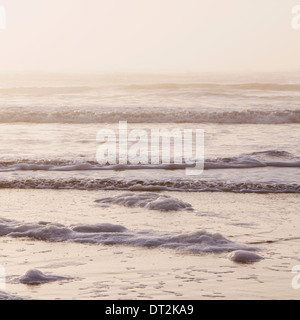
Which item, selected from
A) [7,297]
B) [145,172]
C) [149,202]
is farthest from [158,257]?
[145,172]

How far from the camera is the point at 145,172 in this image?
35.7 feet

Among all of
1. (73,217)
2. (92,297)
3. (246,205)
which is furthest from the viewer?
(246,205)

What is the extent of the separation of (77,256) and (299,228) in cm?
251

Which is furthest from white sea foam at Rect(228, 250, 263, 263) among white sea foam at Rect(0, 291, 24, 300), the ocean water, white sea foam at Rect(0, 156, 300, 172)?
white sea foam at Rect(0, 156, 300, 172)

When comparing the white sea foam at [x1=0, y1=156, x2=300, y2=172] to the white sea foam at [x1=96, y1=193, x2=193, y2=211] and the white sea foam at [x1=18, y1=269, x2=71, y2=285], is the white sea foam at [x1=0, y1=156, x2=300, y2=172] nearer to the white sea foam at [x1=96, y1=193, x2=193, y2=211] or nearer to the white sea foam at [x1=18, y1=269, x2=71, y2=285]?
the white sea foam at [x1=96, y1=193, x2=193, y2=211]

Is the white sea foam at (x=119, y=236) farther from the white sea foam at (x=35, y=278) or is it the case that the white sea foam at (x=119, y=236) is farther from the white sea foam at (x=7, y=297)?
the white sea foam at (x=7, y=297)

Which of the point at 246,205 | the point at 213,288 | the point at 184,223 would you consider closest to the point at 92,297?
the point at 213,288

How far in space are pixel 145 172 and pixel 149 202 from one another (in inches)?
106

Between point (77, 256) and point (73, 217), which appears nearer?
point (77, 256)

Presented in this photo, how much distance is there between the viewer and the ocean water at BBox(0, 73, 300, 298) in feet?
21.7

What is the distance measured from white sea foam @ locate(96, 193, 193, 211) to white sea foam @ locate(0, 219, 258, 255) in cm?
118
